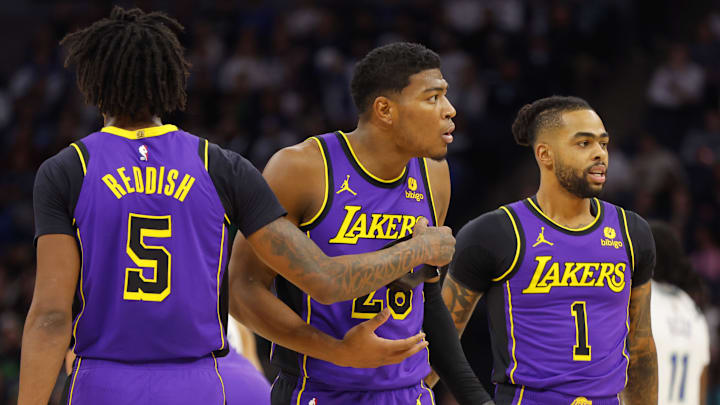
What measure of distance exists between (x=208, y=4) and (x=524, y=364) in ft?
38.8

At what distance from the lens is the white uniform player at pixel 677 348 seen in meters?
5.49

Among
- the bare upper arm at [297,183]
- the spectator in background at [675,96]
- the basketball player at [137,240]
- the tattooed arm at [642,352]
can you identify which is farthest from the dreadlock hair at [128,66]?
the spectator in background at [675,96]

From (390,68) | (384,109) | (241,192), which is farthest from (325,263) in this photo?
(390,68)

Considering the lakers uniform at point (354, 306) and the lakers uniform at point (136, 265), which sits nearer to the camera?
the lakers uniform at point (136, 265)

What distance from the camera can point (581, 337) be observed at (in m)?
4.51

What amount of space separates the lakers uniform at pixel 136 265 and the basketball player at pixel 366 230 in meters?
0.74

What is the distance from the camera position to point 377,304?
12.7 feet

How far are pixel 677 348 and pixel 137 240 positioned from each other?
3609 mm

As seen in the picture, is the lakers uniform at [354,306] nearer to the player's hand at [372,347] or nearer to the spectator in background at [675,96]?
the player's hand at [372,347]

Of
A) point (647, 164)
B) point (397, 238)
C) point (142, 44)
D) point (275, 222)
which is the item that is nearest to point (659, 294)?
point (397, 238)

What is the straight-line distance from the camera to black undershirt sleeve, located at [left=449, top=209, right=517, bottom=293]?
182 inches

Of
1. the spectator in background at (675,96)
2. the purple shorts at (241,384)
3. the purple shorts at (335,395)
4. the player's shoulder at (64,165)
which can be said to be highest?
the spectator in background at (675,96)

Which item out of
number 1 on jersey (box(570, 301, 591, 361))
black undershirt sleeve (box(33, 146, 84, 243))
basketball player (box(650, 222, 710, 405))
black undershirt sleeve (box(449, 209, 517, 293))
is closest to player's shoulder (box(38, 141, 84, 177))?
black undershirt sleeve (box(33, 146, 84, 243))

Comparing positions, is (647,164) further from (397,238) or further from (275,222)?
(275,222)
